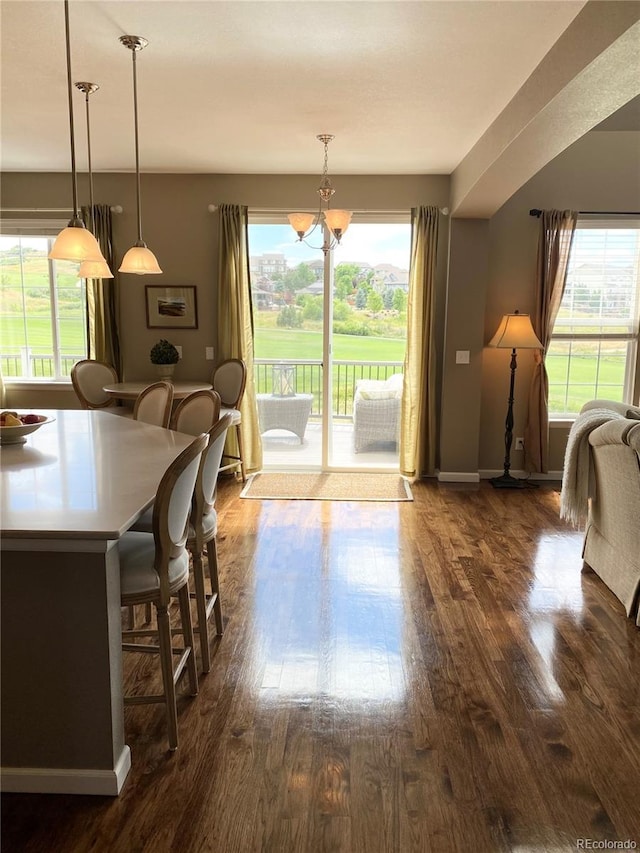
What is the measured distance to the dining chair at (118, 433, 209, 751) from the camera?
211 cm

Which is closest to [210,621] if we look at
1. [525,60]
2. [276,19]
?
[276,19]

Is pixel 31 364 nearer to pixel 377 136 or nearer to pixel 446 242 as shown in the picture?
pixel 377 136

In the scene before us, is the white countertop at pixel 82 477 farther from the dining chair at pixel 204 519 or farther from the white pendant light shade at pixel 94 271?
the white pendant light shade at pixel 94 271

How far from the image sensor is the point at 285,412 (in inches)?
241

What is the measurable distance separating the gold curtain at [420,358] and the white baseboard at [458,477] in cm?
17

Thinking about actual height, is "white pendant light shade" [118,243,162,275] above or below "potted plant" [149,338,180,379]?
above

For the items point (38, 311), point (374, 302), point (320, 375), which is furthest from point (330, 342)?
point (38, 311)

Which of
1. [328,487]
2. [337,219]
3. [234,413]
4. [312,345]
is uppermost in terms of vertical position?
[337,219]

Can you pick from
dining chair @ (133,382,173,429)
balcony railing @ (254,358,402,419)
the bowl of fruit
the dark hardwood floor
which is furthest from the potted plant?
the bowl of fruit

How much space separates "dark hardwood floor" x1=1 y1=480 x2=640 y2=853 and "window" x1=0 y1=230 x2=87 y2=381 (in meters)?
3.12

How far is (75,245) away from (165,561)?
4.92 ft

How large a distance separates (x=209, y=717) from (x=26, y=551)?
3.29 feet

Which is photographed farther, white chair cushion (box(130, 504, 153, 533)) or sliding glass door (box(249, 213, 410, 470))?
sliding glass door (box(249, 213, 410, 470))

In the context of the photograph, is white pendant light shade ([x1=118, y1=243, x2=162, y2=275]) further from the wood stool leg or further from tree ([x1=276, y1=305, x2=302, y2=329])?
tree ([x1=276, y1=305, x2=302, y2=329])
